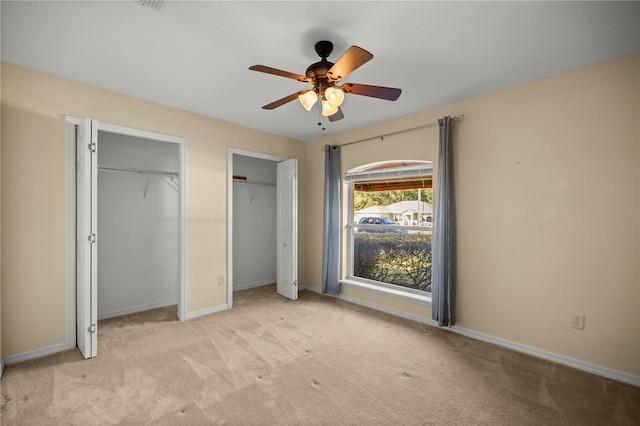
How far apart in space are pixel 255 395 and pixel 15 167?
2846 millimetres

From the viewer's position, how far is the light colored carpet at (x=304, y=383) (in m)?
1.89

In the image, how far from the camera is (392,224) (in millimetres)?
4113

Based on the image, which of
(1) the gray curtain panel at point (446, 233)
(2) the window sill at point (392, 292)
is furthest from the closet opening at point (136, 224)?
(1) the gray curtain panel at point (446, 233)

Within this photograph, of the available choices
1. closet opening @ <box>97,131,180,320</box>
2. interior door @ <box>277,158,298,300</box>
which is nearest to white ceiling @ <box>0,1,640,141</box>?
closet opening @ <box>97,131,180,320</box>

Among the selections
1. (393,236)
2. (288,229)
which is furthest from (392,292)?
(288,229)

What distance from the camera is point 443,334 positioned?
3139mm

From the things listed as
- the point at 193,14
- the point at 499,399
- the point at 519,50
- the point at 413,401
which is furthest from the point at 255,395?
the point at 519,50

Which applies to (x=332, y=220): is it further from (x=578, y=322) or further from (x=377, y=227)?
(x=578, y=322)

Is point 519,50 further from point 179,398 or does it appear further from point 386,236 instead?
point 179,398

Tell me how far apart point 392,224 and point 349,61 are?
8.85 feet

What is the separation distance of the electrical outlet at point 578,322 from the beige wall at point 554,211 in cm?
4

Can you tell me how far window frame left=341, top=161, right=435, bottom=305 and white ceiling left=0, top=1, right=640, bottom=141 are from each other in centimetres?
114

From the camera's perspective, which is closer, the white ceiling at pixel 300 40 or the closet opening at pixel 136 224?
the white ceiling at pixel 300 40

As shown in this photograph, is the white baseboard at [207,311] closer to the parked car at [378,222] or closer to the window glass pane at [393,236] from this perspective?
the window glass pane at [393,236]
